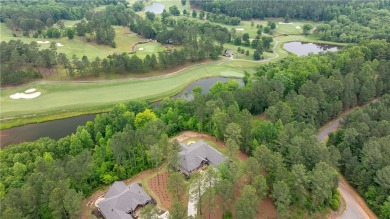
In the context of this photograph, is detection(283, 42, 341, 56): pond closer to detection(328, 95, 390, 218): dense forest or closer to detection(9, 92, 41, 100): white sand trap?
detection(328, 95, 390, 218): dense forest

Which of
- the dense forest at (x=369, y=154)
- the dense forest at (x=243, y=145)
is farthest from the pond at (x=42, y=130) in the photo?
the dense forest at (x=369, y=154)

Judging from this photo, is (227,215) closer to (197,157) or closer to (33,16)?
(197,157)

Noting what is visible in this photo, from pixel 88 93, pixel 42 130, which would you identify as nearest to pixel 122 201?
pixel 42 130

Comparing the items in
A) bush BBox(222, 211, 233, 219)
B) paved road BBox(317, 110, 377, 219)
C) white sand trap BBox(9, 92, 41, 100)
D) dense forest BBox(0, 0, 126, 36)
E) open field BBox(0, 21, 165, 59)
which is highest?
dense forest BBox(0, 0, 126, 36)

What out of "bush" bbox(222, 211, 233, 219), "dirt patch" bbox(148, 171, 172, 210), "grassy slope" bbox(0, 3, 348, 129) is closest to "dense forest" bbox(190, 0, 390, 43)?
"grassy slope" bbox(0, 3, 348, 129)

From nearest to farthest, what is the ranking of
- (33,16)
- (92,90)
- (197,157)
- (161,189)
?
(161,189) → (197,157) → (92,90) → (33,16)

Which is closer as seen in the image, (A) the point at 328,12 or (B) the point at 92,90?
(B) the point at 92,90
